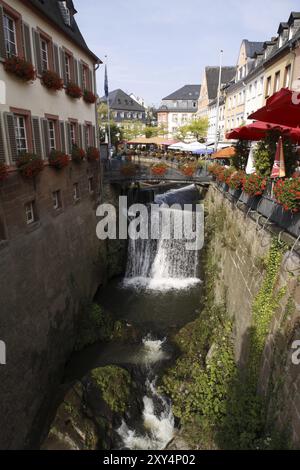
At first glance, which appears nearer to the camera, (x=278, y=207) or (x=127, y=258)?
(x=278, y=207)

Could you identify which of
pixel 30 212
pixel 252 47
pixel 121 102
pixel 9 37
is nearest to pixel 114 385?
pixel 30 212

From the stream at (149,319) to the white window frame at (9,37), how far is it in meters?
11.4

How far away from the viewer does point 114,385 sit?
984 centimetres

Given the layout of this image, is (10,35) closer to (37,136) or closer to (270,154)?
(37,136)

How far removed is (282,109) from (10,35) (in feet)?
28.3

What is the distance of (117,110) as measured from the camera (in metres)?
69.2

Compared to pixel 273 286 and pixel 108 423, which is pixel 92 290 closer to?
pixel 108 423

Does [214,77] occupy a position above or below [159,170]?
above

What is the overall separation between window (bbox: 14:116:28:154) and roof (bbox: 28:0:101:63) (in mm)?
3720

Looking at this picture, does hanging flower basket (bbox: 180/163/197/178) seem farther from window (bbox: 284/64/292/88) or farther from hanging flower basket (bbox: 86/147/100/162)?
window (bbox: 284/64/292/88)

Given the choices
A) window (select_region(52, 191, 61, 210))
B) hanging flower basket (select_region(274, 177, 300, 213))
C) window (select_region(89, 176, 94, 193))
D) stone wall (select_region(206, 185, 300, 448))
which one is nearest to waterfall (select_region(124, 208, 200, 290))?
stone wall (select_region(206, 185, 300, 448))

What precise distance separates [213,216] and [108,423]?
11.6 metres

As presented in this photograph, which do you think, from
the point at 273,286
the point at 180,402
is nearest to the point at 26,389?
the point at 180,402

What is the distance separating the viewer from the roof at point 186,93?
70.9 metres
